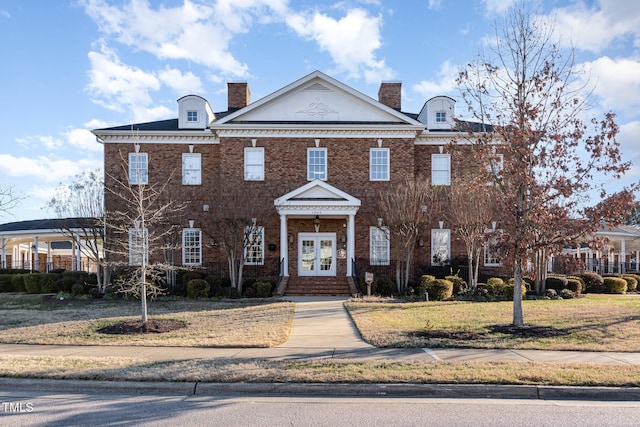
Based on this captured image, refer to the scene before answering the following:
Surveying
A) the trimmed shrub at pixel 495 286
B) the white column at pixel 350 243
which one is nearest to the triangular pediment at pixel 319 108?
the white column at pixel 350 243

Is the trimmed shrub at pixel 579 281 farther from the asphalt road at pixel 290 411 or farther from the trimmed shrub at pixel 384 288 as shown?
the asphalt road at pixel 290 411

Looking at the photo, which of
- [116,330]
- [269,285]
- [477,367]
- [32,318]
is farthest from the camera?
[269,285]

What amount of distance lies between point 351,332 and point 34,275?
17.4m

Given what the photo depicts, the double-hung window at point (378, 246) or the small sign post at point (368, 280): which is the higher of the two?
the double-hung window at point (378, 246)

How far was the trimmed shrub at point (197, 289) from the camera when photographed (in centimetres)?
2009

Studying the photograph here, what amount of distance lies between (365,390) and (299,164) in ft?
58.5

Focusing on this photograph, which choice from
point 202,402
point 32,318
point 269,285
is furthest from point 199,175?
point 202,402

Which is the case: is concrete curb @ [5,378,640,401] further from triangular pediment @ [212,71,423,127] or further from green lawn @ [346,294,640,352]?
triangular pediment @ [212,71,423,127]

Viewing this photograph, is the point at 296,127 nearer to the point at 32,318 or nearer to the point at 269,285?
the point at 269,285

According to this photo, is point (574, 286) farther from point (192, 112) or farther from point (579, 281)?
point (192, 112)

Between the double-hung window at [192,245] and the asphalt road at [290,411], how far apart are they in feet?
57.9

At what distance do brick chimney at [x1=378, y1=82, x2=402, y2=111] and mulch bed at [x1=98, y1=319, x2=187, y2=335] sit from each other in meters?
18.1

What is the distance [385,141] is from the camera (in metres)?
24.4

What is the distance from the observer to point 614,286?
24.3 m
